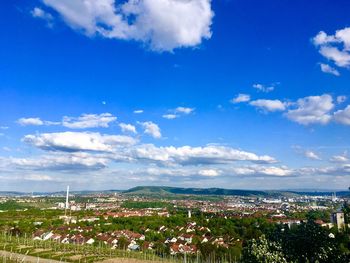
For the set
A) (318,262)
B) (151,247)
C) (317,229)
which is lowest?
(151,247)

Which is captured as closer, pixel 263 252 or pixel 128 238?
pixel 263 252

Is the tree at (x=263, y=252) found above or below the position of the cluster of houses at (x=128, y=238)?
above

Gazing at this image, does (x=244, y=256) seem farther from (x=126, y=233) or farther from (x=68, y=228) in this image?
(x=68, y=228)

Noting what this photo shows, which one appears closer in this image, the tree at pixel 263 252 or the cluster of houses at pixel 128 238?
the tree at pixel 263 252

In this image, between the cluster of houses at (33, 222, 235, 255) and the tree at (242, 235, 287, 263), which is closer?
the tree at (242, 235, 287, 263)

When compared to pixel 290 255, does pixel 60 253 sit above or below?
below

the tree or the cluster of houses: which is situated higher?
the tree

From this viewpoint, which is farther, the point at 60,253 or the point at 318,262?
the point at 60,253

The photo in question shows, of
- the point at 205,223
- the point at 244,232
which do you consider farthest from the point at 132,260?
the point at 205,223

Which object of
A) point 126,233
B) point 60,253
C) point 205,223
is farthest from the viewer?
point 205,223

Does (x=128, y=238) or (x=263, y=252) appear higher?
(x=263, y=252)

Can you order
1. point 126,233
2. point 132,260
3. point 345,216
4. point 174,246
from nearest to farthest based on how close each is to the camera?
point 345,216 < point 132,260 < point 174,246 < point 126,233
